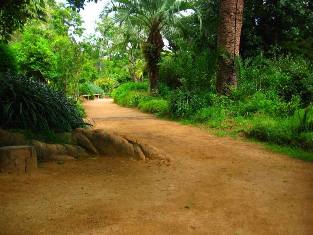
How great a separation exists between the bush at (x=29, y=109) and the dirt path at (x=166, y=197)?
49.8 inches

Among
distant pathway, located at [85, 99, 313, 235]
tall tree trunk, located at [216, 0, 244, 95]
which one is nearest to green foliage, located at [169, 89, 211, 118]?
tall tree trunk, located at [216, 0, 244, 95]

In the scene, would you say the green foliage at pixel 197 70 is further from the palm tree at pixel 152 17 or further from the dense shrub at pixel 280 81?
the palm tree at pixel 152 17

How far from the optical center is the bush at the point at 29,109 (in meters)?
6.55

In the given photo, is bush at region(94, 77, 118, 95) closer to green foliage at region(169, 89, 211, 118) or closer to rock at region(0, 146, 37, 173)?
green foliage at region(169, 89, 211, 118)

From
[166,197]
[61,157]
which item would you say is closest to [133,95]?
[61,157]

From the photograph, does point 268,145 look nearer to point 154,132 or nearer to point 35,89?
point 154,132

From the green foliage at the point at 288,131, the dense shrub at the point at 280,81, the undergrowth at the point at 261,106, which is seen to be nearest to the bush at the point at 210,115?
the undergrowth at the point at 261,106

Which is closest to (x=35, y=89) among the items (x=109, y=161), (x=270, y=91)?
(x=109, y=161)

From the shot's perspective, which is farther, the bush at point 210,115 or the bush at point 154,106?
the bush at point 154,106

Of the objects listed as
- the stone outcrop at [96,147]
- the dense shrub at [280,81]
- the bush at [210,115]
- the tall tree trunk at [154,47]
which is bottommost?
the stone outcrop at [96,147]

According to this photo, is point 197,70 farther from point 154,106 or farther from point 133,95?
point 133,95

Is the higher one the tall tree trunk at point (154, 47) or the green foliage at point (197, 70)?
the tall tree trunk at point (154, 47)

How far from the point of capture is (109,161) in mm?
6094

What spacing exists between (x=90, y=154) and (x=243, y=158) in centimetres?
277
